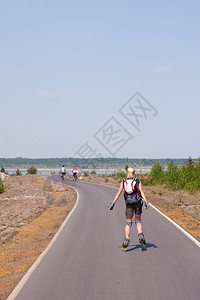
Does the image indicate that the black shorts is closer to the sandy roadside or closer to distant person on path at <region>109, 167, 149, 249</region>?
distant person on path at <region>109, 167, 149, 249</region>

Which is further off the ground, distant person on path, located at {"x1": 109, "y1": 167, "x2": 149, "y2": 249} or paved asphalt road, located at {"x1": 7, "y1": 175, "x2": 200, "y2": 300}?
distant person on path, located at {"x1": 109, "y1": 167, "x2": 149, "y2": 249}

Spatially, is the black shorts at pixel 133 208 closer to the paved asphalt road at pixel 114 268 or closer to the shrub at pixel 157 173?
the paved asphalt road at pixel 114 268

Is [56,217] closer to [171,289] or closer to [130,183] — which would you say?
[130,183]

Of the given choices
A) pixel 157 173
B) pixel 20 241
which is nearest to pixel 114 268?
pixel 20 241

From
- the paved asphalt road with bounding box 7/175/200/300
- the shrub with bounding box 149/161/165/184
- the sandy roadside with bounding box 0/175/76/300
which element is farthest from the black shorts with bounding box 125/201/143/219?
the shrub with bounding box 149/161/165/184

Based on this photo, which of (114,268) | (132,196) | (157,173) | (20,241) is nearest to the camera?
(114,268)

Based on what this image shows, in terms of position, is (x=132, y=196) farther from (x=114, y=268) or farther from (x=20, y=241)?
(x=20, y=241)

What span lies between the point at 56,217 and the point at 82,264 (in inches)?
434

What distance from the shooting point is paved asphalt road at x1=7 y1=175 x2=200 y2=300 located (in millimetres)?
7062

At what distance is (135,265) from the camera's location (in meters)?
9.07

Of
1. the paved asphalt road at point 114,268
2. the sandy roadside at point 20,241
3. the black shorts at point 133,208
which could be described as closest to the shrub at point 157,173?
the sandy roadside at point 20,241

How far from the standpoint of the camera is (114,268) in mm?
8805

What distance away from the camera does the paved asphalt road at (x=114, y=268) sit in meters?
7.06

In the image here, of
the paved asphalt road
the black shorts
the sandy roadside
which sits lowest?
the sandy roadside
